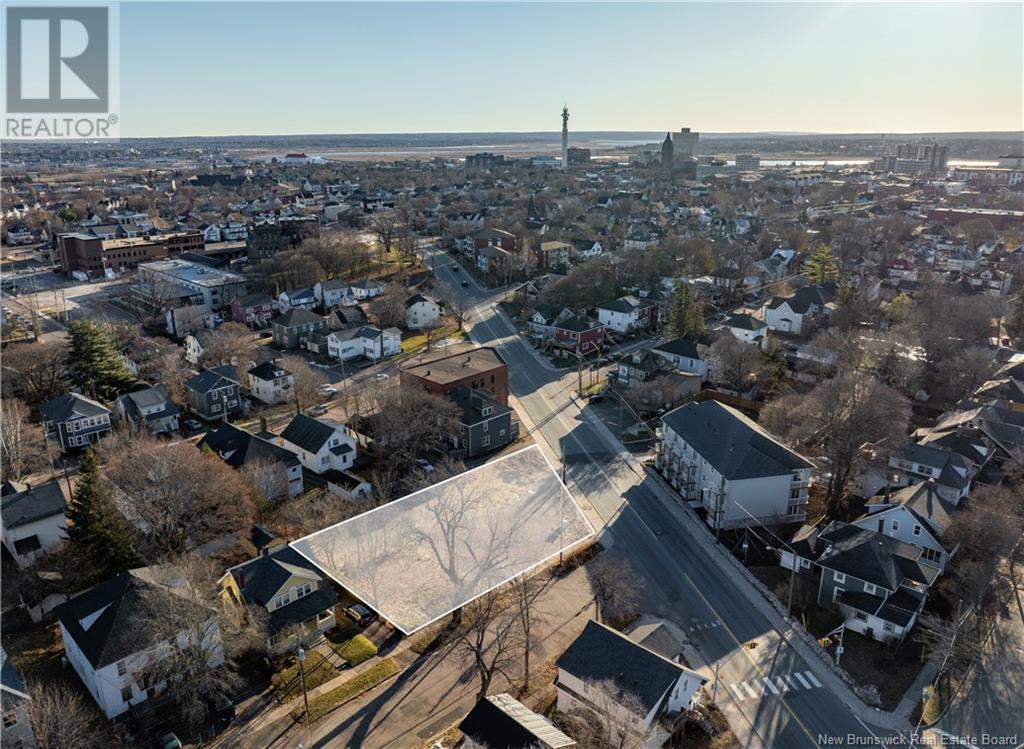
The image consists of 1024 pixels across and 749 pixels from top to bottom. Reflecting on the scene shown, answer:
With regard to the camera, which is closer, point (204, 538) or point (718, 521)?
point (204, 538)

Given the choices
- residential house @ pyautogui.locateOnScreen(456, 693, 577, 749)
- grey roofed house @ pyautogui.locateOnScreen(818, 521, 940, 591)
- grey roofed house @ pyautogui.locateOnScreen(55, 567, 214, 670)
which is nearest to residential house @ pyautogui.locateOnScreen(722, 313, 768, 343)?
grey roofed house @ pyautogui.locateOnScreen(818, 521, 940, 591)

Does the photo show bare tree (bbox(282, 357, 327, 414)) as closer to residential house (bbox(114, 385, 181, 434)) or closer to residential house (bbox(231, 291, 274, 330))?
residential house (bbox(114, 385, 181, 434))

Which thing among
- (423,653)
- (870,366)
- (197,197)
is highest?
(197,197)

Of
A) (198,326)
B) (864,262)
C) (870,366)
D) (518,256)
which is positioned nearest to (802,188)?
(864,262)

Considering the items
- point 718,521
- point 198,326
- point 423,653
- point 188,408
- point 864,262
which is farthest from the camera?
point 864,262

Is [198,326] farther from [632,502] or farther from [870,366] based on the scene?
[870,366]

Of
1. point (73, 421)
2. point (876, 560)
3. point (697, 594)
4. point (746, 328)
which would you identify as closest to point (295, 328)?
point (73, 421)

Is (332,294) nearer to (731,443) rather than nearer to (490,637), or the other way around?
(731,443)
